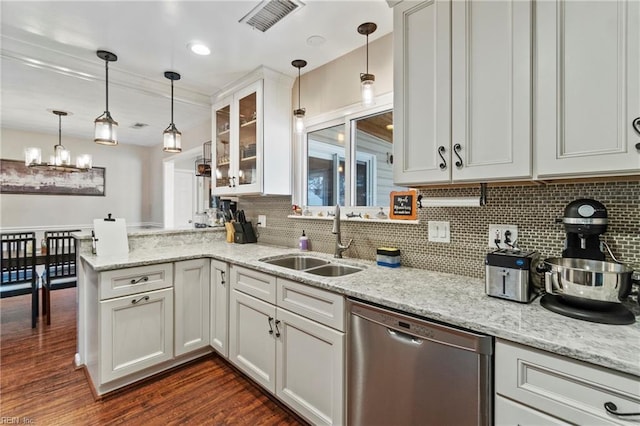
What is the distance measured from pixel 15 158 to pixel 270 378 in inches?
224

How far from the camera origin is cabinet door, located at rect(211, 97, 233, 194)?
3057 millimetres

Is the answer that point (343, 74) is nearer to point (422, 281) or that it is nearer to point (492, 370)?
point (422, 281)

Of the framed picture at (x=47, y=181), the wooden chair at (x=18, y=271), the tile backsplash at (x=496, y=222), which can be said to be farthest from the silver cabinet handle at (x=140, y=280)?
the framed picture at (x=47, y=181)

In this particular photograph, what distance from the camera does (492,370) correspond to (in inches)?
40.8

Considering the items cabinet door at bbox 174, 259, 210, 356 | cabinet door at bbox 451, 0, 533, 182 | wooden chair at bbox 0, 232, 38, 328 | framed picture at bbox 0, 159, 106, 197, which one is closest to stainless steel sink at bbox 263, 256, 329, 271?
cabinet door at bbox 174, 259, 210, 356

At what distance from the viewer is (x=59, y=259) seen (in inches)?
134

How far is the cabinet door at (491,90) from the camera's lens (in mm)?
1229

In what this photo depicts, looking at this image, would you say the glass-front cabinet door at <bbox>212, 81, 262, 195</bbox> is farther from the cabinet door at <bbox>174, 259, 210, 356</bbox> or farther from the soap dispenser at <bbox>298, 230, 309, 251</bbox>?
the cabinet door at <bbox>174, 259, 210, 356</bbox>

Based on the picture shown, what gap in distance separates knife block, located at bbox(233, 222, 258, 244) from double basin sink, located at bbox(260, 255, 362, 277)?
0.79 meters

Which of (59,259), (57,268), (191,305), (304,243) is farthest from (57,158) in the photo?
(304,243)

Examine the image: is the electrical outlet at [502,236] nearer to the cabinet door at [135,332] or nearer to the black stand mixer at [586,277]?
the black stand mixer at [586,277]

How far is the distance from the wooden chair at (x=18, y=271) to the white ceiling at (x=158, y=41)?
1646 millimetres

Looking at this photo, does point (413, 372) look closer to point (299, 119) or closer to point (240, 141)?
point (299, 119)

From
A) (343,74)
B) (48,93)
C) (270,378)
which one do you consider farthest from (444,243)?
(48,93)
